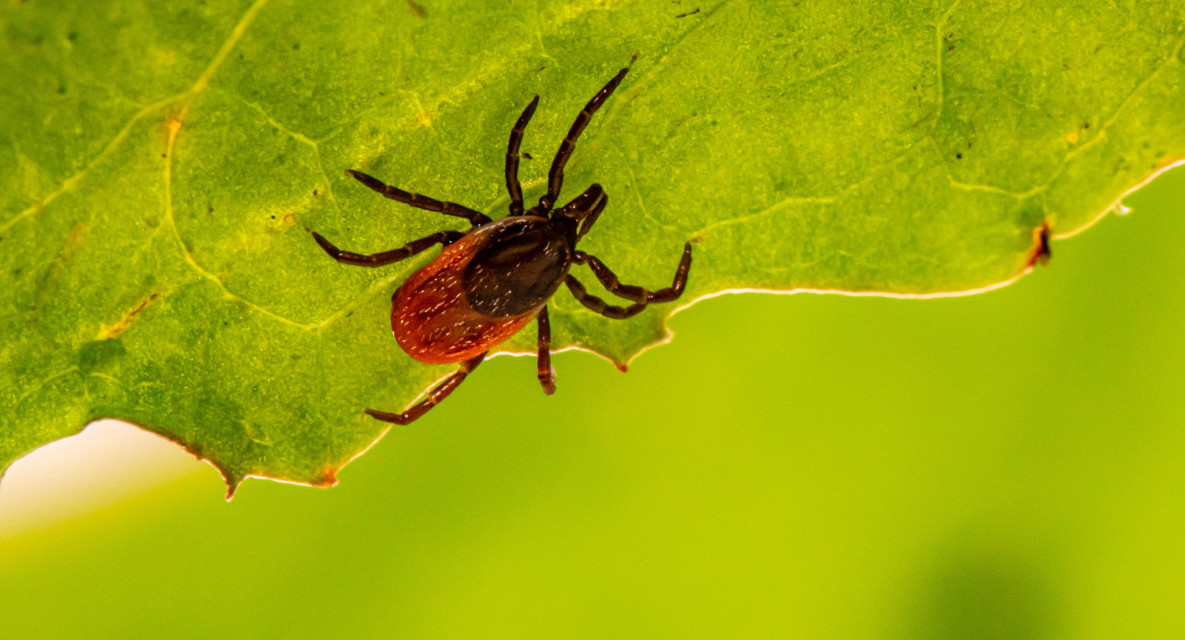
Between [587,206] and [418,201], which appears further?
[587,206]

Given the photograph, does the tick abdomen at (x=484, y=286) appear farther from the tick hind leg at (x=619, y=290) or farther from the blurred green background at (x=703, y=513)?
the blurred green background at (x=703, y=513)

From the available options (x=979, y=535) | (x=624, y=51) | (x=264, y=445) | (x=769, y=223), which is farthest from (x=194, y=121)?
(x=979, y=535)

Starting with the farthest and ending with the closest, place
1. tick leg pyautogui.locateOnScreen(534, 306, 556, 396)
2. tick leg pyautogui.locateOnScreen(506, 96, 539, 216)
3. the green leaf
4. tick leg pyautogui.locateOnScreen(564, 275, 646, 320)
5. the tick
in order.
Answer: tick leg pyautogui.locateOnScreen(534, 306, 556, 396) → tick leg pyautogui.locateOnScreen(564, 275, 646, 320) → the tick → tick leg pyautogui.locateOnScreen(506, 96, 539, 216) → the green leaf

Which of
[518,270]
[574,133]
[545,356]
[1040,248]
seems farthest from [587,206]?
[1040,248]

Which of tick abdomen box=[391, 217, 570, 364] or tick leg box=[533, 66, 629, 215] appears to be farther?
tick abdomen box=[391, 217, 570, 364]

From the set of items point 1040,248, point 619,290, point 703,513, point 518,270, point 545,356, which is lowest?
point 703,513

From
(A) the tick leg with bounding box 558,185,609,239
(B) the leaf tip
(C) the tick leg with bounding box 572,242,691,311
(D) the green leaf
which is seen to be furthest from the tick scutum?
(B) the leaf tip

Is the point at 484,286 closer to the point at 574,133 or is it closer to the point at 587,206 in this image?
the point at 587,206

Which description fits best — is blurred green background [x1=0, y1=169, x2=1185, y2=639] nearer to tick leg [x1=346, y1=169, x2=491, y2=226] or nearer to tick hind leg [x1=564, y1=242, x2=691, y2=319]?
tick hind leg [x1=564, y1=242, x2=691, y2=319]
